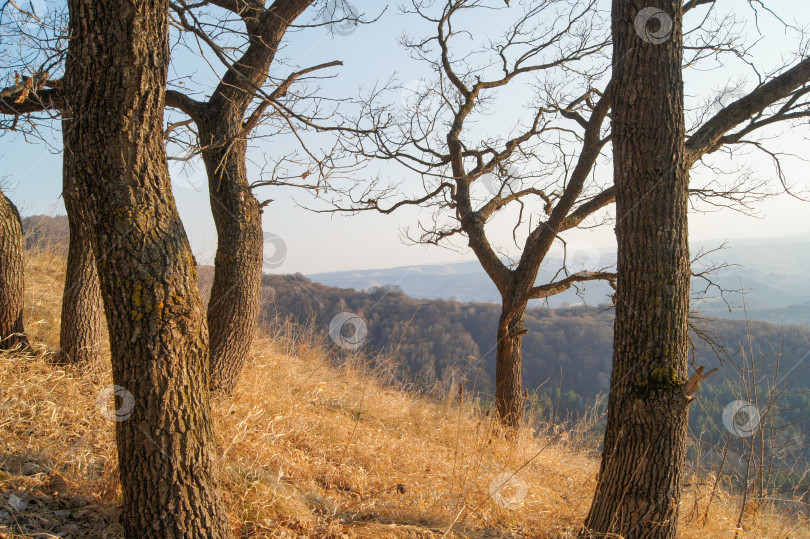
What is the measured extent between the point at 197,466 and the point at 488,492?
1889mm

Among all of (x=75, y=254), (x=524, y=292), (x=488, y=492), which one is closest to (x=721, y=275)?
→ (x=524, y=292)

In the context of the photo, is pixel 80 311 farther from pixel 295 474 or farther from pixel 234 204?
pixel 295 474

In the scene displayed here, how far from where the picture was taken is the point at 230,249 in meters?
3.81

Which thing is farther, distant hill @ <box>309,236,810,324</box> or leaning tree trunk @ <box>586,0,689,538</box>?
distant hill @ <box>309,236,810,324</box>

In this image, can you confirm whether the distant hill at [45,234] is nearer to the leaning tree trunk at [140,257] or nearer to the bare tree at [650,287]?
the leaning tree trunk at [140,257]

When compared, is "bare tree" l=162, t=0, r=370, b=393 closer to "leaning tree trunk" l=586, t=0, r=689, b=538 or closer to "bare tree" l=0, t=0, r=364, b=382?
"bare tree" l=0, t=0, r=364, b=382

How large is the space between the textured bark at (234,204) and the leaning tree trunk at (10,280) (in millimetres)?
1588

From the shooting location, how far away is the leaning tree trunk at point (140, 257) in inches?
75.8

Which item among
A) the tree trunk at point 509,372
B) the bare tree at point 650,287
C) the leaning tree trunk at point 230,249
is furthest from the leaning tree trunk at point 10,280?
the tree trunk at point 509,372

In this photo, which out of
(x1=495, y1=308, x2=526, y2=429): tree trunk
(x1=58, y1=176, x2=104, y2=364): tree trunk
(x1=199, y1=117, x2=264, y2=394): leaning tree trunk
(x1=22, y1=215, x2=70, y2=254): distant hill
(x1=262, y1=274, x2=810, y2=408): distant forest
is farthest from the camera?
(x1=262, y1=274, x2=810, y2=408): distant forest

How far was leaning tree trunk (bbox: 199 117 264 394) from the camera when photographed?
149 inches

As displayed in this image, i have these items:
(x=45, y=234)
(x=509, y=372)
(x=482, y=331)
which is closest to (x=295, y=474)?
(x=509, y=372)

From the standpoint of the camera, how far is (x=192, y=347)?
206cm

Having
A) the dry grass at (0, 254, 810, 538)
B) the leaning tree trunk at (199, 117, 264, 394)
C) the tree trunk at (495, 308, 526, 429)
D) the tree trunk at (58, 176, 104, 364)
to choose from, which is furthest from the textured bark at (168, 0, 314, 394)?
the tree trunk at (495, 308, 526, 429)
